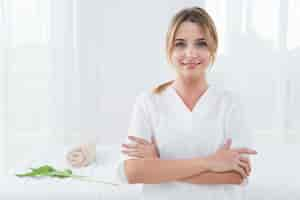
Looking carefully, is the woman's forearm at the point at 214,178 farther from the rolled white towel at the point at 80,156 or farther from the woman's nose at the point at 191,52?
the rolled white towel at the point at 80,156

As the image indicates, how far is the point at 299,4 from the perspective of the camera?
11.3ft

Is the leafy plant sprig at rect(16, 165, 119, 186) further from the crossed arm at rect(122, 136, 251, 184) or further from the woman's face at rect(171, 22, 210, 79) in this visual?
the woman's face at rect(171, 22, 210, 79)

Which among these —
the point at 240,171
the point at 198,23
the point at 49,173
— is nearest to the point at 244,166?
the point at 240,171

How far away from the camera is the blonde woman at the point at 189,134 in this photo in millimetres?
1445

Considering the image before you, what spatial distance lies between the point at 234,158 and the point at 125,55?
2.21 metres

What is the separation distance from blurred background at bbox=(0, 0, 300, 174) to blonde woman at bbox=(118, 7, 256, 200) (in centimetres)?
200

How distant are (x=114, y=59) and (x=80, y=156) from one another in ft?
3.97

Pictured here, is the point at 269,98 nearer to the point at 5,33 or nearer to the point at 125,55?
the point at 125,55

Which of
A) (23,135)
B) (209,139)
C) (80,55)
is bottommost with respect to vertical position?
(23,135)

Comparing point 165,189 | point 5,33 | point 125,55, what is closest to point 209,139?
point 165,189

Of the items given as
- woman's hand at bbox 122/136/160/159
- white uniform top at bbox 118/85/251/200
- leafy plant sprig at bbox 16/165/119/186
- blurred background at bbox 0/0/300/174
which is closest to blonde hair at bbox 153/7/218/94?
white uniform top at bbox 118/85/251/200

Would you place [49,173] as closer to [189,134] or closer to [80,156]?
[80,156]

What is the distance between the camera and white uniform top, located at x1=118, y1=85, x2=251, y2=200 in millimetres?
1482

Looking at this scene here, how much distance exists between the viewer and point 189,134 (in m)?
1.48
